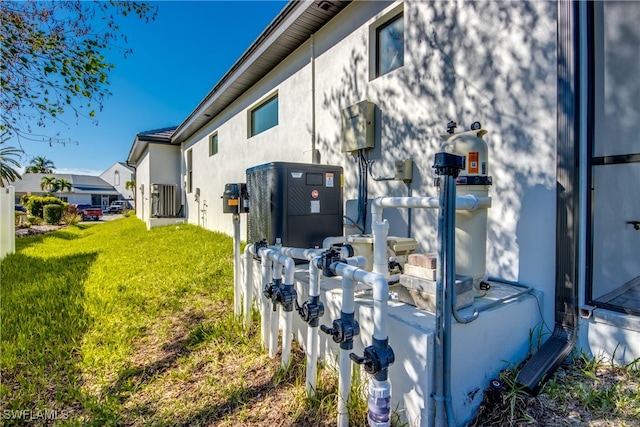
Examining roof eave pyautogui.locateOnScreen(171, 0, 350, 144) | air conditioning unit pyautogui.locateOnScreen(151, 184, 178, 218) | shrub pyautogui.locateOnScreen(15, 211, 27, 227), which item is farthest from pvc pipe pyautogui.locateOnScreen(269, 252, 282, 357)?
shrub pyautogui.locateOnScreen(15, 211, 27, 227)

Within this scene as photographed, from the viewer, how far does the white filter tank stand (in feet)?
6.63

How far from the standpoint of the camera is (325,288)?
244 centimetres

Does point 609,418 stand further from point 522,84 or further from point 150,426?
point 150,426

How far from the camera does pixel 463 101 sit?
281 centimetres

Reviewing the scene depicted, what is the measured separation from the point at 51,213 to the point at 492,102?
67.7 ft

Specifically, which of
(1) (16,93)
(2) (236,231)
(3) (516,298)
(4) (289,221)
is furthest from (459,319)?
(1) (16,93)

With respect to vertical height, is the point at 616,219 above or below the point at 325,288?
above

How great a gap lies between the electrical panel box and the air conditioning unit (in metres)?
11.5

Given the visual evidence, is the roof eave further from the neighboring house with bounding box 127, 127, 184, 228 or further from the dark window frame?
the neighboring house with bounding box 127, 127, 184, 228

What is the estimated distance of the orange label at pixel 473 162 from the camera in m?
2.03

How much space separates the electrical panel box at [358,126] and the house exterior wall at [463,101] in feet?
0.32

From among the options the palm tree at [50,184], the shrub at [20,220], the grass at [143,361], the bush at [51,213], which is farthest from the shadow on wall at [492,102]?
the palm tree at [50,184]

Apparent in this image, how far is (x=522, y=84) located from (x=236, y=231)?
2.78 m

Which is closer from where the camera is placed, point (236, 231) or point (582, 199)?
point (582, 199)
